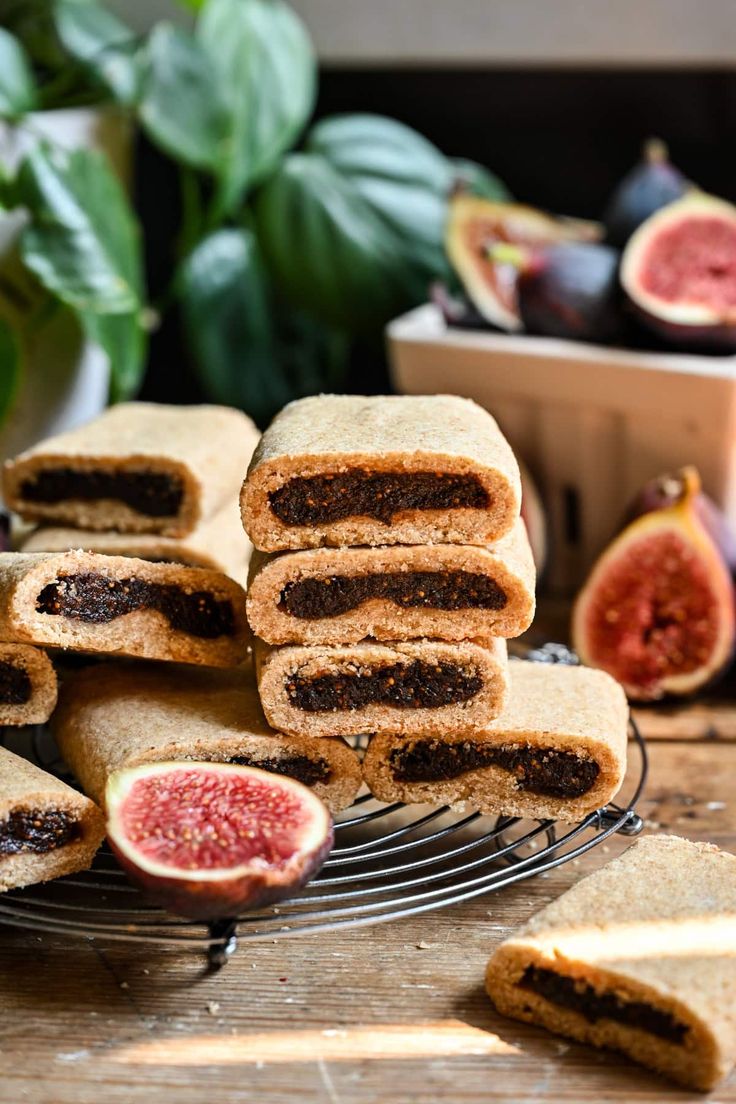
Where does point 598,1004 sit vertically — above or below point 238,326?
below

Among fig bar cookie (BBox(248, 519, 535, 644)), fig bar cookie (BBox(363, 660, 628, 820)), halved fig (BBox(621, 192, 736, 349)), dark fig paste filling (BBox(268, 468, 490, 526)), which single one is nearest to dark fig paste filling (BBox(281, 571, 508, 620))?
fig bar cookie (BBox(248, 519, 535, 644))

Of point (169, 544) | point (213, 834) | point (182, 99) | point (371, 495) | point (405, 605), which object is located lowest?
point (213, 834)

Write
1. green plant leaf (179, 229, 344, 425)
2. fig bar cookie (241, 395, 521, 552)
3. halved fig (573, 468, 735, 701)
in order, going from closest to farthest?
fig bar cookie (241, 395, 521, 552) < halved fig (573, 468, 735, 701) < green plant leaf (179, 229, 344, 425)

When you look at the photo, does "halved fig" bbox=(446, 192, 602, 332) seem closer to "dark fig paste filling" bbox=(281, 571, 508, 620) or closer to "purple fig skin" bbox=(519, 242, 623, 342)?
"purple fig skin" bbox=(519, 242, 623, 342)

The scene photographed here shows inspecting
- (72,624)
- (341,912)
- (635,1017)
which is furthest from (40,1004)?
(635,1017)

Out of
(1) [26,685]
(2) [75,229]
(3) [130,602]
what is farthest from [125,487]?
(2) [75,229]

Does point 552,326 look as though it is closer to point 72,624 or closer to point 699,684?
point 699,684

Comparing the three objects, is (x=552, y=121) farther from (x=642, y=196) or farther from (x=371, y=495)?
(x=371, y=495)
